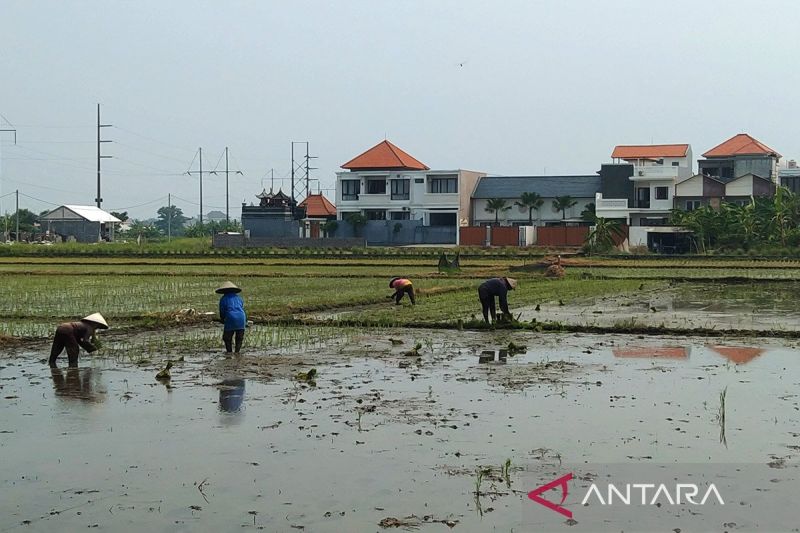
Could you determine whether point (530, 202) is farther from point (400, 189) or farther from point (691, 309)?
point (691, 309)

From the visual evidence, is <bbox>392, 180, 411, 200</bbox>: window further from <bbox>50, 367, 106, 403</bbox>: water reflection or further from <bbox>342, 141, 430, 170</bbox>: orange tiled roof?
<bbox>50, 367, 106, 403</bbox>: water reflection

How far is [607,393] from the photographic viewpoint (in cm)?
1048

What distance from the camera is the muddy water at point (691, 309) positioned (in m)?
18.0

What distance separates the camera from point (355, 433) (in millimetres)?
8531

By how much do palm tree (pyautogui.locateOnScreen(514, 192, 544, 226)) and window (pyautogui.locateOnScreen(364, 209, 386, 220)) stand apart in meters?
8.23

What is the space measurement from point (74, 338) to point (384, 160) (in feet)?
179

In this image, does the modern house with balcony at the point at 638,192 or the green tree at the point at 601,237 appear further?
the modern house with balcony at the point at 638,192

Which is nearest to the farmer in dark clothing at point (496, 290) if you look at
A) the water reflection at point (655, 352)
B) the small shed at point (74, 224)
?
the water reflection at point (655, 352)

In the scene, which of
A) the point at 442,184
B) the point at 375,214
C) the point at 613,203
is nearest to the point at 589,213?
the point at 613,203

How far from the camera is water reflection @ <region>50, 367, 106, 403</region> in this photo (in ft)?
34.4

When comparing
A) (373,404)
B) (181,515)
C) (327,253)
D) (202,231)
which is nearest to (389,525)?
(181,515)

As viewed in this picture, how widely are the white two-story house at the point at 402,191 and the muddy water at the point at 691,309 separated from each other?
36.5 meters

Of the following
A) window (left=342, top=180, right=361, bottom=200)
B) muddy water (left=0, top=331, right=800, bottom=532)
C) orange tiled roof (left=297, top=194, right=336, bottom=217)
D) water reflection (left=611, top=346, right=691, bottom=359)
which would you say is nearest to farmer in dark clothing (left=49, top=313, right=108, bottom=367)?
muddy water (left=0, top=331, right=800, bottom=532)

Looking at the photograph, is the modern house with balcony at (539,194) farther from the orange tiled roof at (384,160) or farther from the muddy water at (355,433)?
the muddy water at (355,433)
